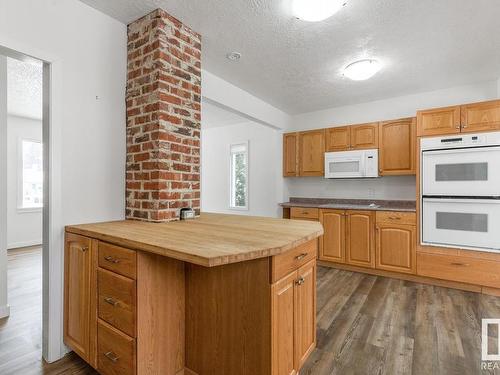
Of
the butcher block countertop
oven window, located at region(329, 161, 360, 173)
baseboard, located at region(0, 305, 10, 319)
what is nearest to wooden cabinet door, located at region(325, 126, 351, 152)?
oven window, located at region(329, 161, 360, 173)

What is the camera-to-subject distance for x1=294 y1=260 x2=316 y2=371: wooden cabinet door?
1466 millimetres

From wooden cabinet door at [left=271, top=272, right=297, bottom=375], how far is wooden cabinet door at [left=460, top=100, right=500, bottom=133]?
2976mm

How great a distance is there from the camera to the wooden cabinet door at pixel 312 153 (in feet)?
14.0

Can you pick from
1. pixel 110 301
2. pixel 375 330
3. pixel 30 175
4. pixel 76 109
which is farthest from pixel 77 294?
pixel 30 175

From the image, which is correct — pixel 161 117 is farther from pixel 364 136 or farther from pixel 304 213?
pixel 364 136

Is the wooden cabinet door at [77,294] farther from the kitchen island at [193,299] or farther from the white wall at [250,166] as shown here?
→ the white wall at [250,166]

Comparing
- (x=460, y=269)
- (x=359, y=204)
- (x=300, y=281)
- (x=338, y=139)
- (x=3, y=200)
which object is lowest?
(x=460, y=269)

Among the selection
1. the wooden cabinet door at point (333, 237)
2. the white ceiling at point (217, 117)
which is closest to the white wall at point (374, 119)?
the wooden cabinet door at point (333, 237)

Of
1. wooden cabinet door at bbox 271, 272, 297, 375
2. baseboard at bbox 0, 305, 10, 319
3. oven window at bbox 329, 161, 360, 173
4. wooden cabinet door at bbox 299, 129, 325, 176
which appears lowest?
baseboard at bbox 0, 305, 10, 319

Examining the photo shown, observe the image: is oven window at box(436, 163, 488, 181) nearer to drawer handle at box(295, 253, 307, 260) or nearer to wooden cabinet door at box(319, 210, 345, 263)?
wooden cabinet door at box(319, 210, 345, 263)

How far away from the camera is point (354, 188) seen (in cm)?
426

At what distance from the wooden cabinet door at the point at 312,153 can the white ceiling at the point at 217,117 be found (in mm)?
1151

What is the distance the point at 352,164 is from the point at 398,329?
235cm

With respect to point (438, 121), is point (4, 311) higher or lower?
lower
